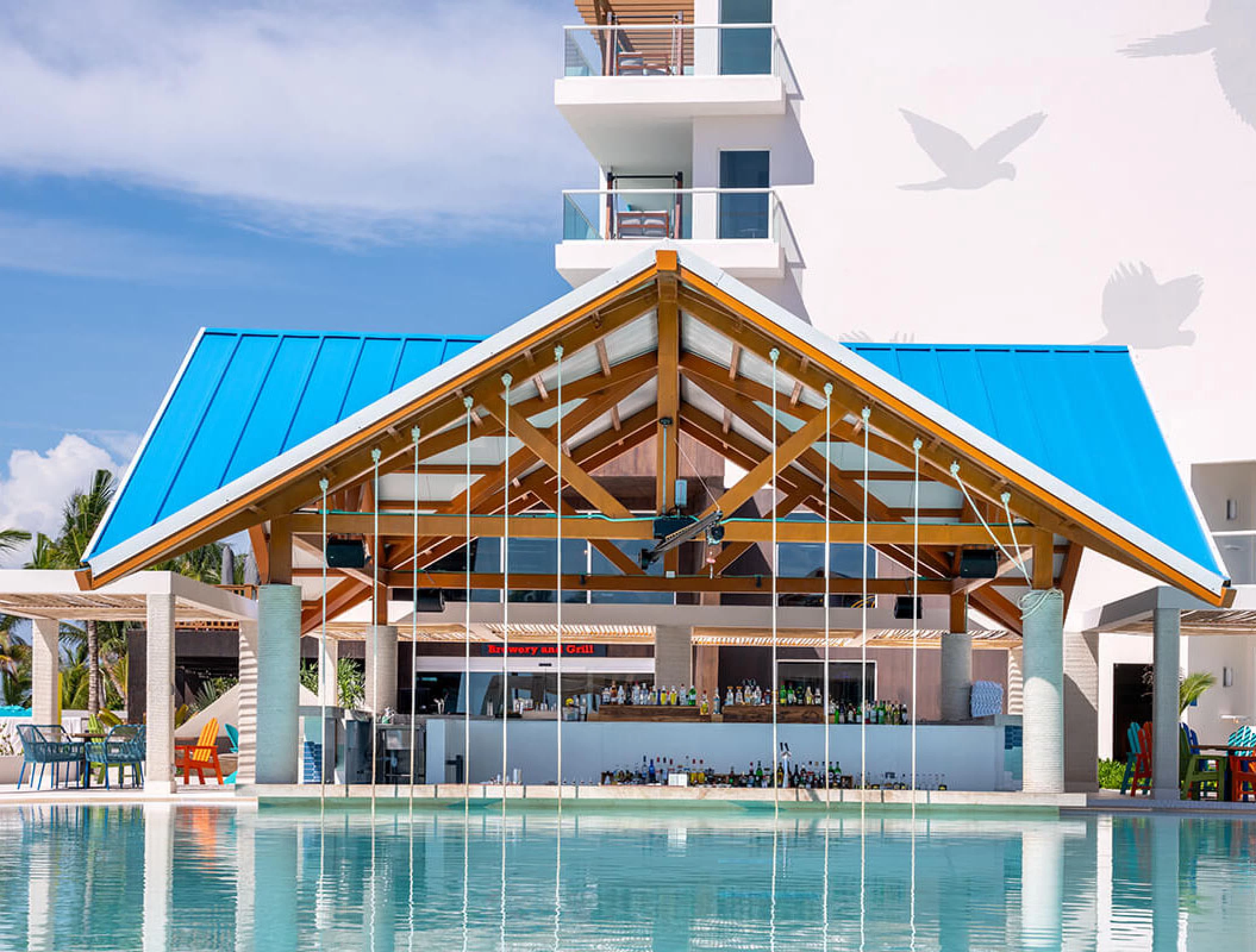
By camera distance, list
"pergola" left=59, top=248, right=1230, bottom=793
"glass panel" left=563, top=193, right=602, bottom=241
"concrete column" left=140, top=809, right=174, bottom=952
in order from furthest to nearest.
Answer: "glass panel" left=563, top=193, right=602, bottom=241, "pergola" left=59, top=248, right=1230, bottom=793, "concrete column" left=140, top=809, right=174, bottom=952

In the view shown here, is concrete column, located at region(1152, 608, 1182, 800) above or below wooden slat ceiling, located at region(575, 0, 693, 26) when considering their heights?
below

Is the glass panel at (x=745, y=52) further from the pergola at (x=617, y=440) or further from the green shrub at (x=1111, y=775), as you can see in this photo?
the green shrub at (x=1111, y=775)

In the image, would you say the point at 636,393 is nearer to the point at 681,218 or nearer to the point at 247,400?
the point at 247,400

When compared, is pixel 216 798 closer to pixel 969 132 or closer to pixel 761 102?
pixel 761 102

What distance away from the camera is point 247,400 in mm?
22609

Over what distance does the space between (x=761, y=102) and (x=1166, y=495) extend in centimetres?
1774

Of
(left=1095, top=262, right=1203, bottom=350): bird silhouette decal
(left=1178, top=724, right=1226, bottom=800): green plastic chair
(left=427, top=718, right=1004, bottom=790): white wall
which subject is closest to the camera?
(left=427, top=718, right=1004, bottom=790): white wall

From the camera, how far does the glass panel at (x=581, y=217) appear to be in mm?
34719

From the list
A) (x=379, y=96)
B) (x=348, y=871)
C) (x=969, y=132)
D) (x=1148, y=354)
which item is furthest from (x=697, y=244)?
(x=379, y=96)

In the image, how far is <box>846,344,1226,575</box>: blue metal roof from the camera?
21.1 m

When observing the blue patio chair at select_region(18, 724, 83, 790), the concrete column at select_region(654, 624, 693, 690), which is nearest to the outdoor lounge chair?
the concrete column at select_region(654, 624, 693, 690)

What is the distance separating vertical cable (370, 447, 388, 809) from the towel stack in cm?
958

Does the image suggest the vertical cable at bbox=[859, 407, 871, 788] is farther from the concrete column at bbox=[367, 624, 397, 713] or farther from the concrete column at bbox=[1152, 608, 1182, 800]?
the concrete column at bbox=[367, 624, 397, 713]

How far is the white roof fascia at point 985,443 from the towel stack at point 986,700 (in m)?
8.34
